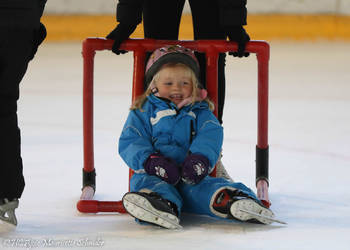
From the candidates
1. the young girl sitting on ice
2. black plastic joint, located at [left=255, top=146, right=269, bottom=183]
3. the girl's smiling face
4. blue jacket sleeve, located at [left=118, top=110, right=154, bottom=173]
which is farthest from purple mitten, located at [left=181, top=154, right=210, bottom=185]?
black plastic joint, located at [left=255, top=146, right=269, bottom=183]

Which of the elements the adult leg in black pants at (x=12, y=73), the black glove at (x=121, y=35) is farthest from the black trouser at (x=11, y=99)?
the black glove at (x=121, y=35)

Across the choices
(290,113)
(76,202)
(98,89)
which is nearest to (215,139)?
(76,202)

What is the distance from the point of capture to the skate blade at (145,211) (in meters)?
1.91

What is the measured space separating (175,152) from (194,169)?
124mm

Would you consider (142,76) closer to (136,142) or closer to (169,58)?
(169,58)

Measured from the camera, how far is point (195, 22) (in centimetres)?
243

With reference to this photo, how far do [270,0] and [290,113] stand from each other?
2.49m

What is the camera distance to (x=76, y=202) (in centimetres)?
231

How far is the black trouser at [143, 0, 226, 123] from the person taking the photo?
2.39 meters

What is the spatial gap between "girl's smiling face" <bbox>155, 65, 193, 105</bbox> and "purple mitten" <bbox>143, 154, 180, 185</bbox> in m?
0.21

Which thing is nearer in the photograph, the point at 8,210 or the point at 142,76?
the point at 8,210

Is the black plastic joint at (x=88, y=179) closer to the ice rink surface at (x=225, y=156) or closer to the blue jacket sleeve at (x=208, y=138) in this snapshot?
the ice rink surface at (x=225, y=156)

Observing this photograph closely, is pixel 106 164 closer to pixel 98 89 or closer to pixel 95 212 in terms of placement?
pixel 95 212

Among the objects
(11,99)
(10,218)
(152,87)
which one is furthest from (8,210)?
(152,87)
